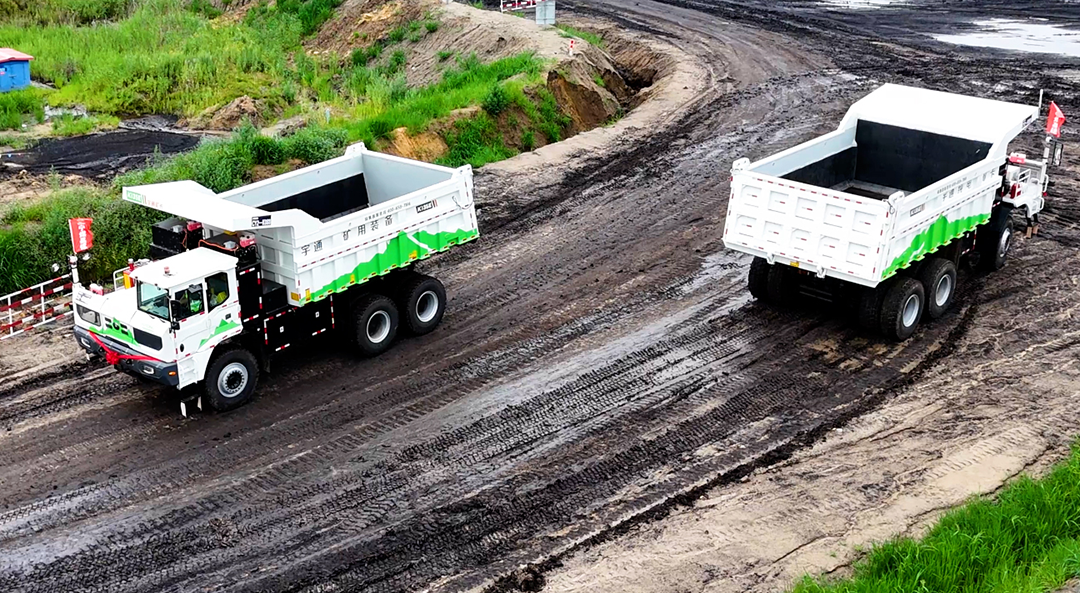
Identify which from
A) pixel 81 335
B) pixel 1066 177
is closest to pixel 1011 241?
pixel 1066 177

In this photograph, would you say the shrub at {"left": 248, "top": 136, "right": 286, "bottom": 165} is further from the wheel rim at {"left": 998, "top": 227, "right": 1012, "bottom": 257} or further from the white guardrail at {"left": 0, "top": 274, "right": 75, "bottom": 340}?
the wheel rim at {"left": 998, "top": 227, "right": 1012, "bottom": 257}

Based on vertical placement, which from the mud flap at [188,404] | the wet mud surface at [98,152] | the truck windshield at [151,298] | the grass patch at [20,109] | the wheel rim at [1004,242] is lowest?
the mud flap at [188,404]

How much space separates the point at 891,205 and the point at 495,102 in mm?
13089

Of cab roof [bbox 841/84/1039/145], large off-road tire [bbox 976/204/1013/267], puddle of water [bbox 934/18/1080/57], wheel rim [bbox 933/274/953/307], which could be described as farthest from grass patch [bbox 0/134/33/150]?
puddle of water [bbox 934/18/1080/57]

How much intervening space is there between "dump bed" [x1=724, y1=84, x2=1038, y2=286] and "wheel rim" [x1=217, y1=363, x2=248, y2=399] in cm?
706

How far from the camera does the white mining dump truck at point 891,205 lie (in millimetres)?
15750

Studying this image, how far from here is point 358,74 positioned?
34.8 meters

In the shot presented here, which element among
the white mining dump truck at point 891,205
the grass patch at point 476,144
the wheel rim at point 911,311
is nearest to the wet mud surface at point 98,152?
the grass patch at point 476,144

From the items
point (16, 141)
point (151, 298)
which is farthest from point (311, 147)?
point (151, 298)

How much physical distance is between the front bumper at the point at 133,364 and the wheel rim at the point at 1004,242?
12.9 metres

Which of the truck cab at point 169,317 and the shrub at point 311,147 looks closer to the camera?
the truck cab at point 169,317

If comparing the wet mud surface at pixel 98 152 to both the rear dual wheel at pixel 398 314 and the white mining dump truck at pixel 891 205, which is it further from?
the white mining dump truck at pixel 891 205

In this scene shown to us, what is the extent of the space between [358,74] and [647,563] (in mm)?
25772

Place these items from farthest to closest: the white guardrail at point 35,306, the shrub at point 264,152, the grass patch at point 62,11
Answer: the grass patch at point 62,11 → the shrub at point 264,152 → the white guardrail at point 35,306
